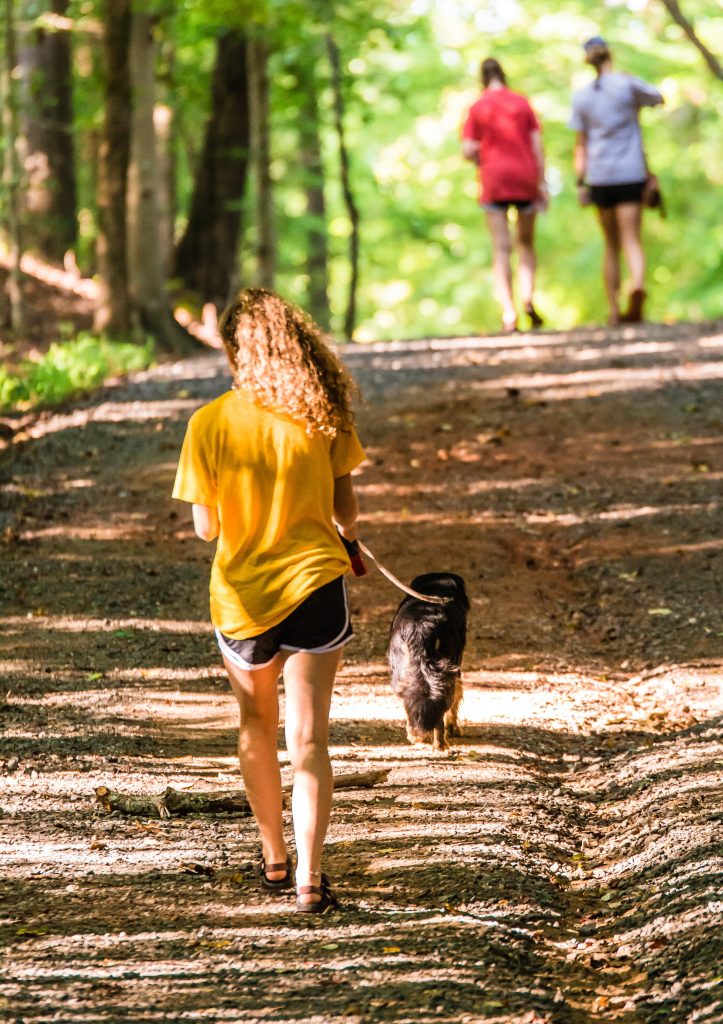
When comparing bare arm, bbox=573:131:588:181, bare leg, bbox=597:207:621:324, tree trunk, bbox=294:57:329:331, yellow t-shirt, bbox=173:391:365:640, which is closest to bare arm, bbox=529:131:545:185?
bare arm, bbox=573:131:588:181

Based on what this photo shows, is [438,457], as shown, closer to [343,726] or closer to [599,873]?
[343,726]

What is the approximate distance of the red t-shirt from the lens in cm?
1413

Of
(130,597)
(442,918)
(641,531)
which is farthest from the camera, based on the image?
(641,531)

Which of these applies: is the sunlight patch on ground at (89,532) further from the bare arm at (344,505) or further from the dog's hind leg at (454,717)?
the bare arm at (344,505)

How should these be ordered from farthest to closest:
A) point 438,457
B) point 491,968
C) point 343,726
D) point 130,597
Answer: point 438,457, point 130,597, point 343,726, point 491,968

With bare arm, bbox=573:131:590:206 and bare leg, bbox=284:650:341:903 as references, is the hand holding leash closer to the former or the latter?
bare leg, bbox=284:650:341:903

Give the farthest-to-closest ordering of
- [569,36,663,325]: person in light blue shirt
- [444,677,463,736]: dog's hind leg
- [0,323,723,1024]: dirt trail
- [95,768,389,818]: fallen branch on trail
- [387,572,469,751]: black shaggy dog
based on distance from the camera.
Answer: [569,36,663,325]: person in light blue shirt < [444,677,463,736]: dog's hind leg < [387,572,469,751]: black shaggy dog < [95,768,389,818]: fallen branch on trail < [0,323,723,1024]: dirt trail

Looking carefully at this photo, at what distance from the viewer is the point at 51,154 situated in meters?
20.8

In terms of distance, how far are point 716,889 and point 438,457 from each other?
264 inches

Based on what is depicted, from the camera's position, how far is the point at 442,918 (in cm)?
445

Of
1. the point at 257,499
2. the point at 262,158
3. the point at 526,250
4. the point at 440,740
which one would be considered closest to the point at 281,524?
the point at 257,499

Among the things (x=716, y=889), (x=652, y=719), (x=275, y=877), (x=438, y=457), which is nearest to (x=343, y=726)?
(x=652, y=719)

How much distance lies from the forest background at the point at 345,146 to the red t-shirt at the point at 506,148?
3843 millimetres

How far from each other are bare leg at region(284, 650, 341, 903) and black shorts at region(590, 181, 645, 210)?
1061 cm
